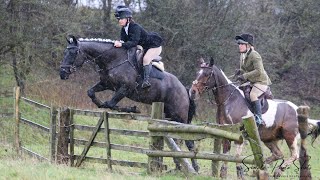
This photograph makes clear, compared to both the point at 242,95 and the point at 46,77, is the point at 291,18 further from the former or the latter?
the point at 242,95

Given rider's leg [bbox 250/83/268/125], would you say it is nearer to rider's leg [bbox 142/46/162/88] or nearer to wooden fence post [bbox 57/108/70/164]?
rider's leg [bbox 142/46/162/88]

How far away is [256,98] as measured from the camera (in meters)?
12.5

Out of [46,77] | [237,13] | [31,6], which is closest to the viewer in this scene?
[31,6]

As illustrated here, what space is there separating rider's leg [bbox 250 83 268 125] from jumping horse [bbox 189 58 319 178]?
18 centimetres

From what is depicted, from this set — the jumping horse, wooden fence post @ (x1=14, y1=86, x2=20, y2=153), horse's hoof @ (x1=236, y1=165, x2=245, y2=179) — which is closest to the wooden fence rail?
wooden fence post @ (x1=14, y1=86, x2=20, y2=153)

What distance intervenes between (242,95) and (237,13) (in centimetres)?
1682

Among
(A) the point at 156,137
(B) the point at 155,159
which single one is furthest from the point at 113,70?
(B) the point at 155,159

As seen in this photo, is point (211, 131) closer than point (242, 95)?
Yes

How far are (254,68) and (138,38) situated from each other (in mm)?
2665

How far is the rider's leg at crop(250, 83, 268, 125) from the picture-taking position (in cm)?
1248

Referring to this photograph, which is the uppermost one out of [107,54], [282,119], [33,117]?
[107,54]

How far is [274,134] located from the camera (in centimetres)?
1302

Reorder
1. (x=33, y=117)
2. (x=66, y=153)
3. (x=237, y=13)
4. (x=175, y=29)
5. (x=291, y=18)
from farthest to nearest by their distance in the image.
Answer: (x=291, y=18), (x=237, y=13), (x=175, y=29), (x=33, y=117), (x=66, y=153)

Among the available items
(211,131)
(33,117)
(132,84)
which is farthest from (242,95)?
(33,117)
